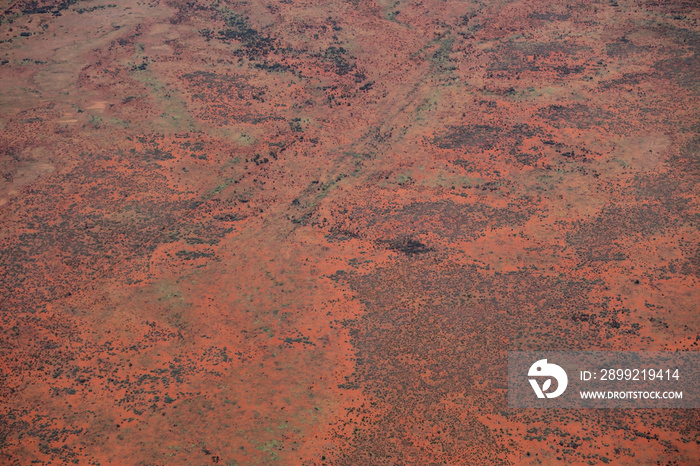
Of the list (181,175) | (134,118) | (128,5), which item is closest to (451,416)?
(181,175)

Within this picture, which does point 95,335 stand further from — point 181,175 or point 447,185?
point 447,185
